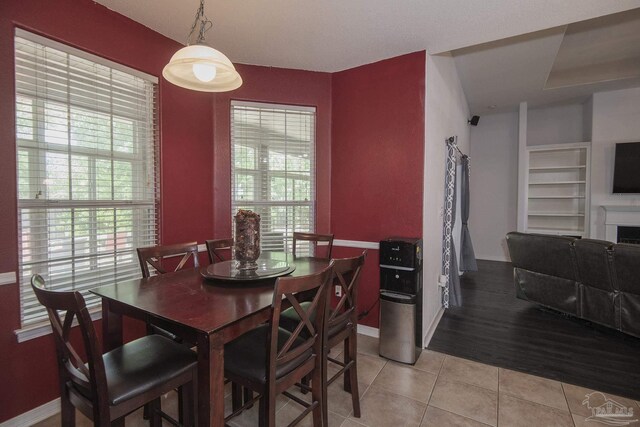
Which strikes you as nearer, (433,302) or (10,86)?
(10,86)

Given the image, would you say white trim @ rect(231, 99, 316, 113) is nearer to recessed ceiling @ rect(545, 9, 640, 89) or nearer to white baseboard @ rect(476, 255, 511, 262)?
recessed ceiling @ rect(545, 9, 640, 89)

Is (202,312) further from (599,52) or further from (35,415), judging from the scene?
(599,52)

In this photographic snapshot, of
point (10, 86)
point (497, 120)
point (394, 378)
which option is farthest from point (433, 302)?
point (497, 120)

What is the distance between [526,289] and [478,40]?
2.81 metres

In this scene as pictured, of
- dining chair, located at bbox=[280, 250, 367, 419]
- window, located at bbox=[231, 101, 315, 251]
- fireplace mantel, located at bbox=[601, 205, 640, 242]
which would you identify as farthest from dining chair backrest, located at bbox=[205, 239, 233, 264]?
fireplace mantel, located at bbox=[601, 205, 640, 242]

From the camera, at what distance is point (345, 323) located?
6.46ft

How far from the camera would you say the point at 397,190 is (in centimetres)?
297

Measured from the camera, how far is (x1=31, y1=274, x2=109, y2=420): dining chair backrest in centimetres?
113

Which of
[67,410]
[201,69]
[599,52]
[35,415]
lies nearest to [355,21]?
[201,69]

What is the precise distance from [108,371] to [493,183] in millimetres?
6994

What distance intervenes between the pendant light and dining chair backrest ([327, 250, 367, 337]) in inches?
49.1

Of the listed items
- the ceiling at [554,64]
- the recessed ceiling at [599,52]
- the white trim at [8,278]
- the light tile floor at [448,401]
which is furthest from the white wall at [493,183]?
the white trim at [8,278]

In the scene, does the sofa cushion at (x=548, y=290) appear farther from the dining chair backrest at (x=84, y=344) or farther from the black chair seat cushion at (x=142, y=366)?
the dining chair backrest at (x=84, y=344)

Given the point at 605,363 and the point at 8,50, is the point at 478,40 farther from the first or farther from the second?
the point at 8,50
